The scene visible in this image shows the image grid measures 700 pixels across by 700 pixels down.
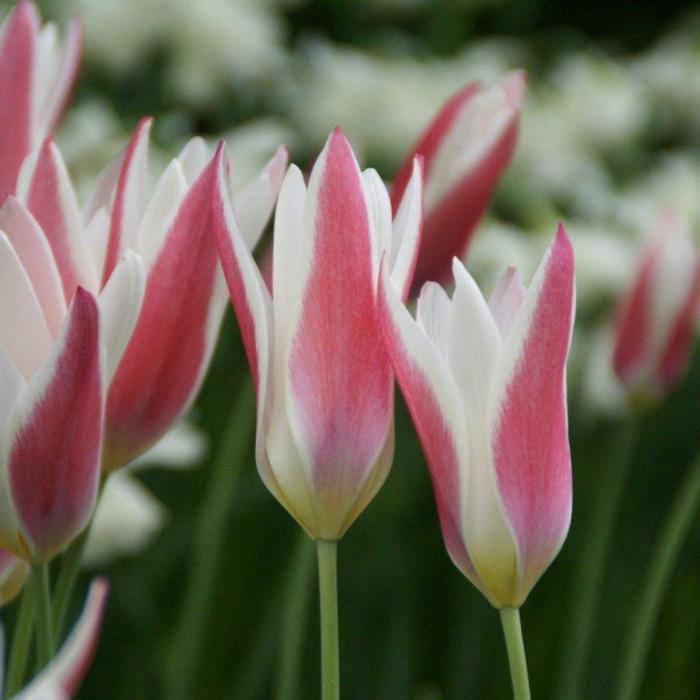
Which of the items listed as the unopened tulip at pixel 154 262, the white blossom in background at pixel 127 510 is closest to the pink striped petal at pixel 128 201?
the unopened tulip at pixel 154 262

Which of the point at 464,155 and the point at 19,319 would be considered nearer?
the point at 19,319

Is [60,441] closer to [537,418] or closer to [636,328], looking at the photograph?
[537,418]

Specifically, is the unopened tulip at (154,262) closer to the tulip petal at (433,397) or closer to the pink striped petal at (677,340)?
the tulip petal at (433,397)

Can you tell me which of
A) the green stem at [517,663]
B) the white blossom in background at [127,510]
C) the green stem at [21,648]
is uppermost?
the white blossom in background at [127,510]

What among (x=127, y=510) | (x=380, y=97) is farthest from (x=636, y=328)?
(x=380, y=97)

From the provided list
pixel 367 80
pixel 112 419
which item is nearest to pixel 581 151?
pixel 367 80

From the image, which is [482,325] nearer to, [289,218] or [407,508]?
[289,218]
